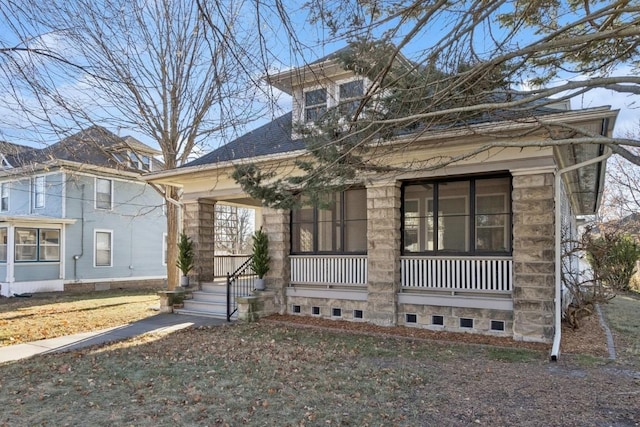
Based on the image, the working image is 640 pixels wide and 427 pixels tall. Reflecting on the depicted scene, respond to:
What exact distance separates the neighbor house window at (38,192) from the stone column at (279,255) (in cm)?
1328

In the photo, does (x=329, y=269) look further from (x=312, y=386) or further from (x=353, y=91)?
(x=312, y=386)

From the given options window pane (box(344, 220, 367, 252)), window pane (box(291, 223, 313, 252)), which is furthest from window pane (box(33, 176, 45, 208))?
window pane (box(344, 220, 367, 252))

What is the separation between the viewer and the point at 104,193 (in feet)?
64.6

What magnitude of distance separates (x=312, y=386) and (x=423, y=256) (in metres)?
4.46

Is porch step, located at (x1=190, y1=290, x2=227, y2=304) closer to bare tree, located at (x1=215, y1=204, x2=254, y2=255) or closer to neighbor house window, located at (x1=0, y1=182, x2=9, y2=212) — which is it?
neighbor house window, located at (x1=0, y1=182, x2=9, y2=212)

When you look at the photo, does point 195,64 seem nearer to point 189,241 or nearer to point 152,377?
point 189,241

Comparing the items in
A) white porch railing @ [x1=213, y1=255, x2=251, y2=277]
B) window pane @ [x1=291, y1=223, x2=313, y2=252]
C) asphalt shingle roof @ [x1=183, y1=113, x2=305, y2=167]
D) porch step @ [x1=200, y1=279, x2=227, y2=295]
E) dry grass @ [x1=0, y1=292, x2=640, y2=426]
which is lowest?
dry grass @ [x1=0, y1=292, x2=640, y2=426]

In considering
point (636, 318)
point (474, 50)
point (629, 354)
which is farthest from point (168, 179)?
point (636, 318)

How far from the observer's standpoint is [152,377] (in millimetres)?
5680

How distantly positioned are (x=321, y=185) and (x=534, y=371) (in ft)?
12.8

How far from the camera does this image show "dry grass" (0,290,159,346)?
30.0 ft

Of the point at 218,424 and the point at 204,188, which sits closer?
the point at 218,424

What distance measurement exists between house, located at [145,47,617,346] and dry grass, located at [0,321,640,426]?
1252mm

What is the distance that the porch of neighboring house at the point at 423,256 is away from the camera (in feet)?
25.1
